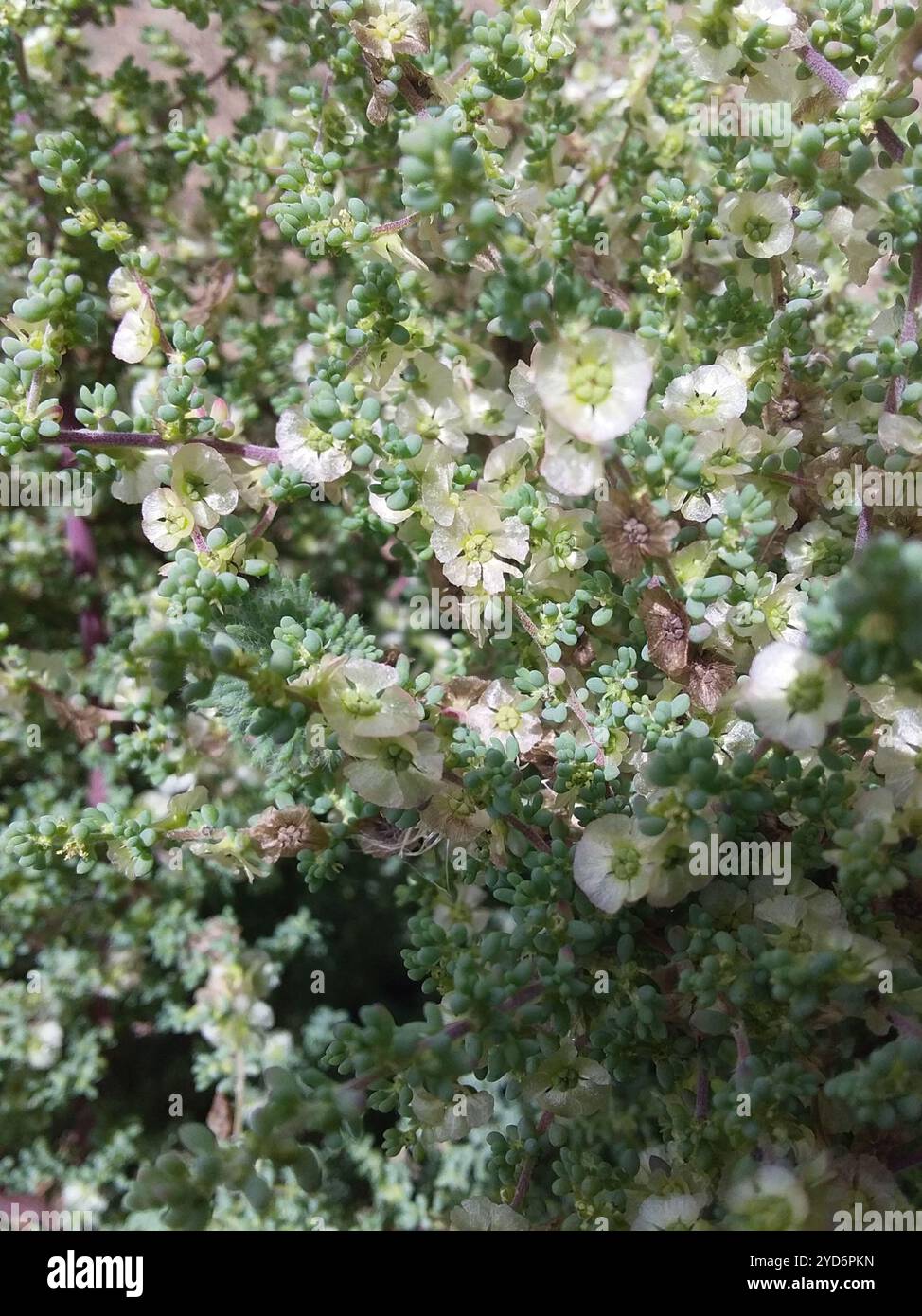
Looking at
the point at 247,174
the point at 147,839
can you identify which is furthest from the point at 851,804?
the point at 247,174

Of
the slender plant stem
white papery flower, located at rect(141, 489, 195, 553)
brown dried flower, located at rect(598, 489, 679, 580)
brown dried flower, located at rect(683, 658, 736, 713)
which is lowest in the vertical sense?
brown dried flower, located at rect(683, 658, 736, 713)

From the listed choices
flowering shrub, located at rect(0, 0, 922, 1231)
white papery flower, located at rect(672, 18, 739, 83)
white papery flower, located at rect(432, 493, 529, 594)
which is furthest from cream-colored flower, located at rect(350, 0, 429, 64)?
white papery flower, located at rect(432, 493, 529, 594)

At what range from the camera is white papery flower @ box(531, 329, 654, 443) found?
842mm

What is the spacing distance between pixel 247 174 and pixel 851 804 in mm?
1346

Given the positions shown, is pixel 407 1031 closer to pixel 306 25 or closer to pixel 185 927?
pixel 185 927

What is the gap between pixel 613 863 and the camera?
1.02 metres

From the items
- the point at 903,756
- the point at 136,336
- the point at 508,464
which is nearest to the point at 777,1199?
the point at 903,756

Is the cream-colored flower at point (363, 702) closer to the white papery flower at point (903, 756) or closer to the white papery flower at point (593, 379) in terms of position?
the white papery flower at point (593, 379)

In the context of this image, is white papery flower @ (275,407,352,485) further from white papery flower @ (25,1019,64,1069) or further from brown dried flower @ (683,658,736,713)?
white papery flower @ (25,1019,64,1069)

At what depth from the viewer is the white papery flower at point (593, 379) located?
0.84 metres

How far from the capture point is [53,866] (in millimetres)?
1664

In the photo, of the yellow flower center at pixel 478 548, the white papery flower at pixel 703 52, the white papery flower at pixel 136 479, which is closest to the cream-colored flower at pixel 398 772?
the yellow flower center at pixel 478 548

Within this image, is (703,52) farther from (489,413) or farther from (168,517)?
(168,517)
